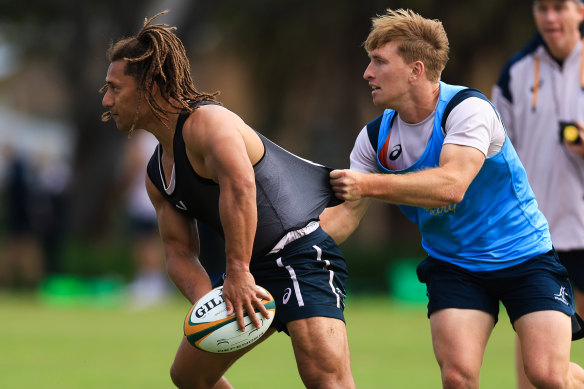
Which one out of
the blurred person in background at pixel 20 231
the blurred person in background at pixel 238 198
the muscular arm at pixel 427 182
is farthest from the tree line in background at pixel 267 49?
the muscular arm at pixel 427 182

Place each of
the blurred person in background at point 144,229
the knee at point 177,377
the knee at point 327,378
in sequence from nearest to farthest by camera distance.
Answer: the knee at point 327,378 < the knee at point 177,377 < the blurred person in background at point 144,229

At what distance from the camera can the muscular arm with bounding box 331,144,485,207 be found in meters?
5.55

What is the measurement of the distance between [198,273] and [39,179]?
1805 cm

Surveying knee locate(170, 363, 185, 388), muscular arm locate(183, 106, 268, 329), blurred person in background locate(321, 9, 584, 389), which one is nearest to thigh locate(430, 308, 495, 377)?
blurred person in background locate(321, 9, 584, 389)

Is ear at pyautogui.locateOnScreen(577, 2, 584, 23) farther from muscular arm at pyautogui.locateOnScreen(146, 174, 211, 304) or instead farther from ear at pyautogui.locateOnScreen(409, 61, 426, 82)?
muscular arm at pyautogui.locateOnScreen(146, 174, 211, 304)

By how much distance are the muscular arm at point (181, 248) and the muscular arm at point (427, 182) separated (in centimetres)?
107

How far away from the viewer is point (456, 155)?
559 centimetres

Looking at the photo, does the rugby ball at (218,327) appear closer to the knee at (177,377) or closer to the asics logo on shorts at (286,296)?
the asics logo on shorts at (286,296)

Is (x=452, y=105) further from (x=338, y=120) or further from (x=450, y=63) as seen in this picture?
(x=338, y=120)

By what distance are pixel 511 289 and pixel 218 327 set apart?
5.64ft

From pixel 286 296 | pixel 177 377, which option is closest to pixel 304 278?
pixel 286 296

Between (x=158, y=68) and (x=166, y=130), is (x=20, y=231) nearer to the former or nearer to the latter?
(x=166, y=130)

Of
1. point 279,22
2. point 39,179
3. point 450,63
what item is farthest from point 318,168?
point 39,179

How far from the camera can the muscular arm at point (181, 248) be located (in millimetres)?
6121
